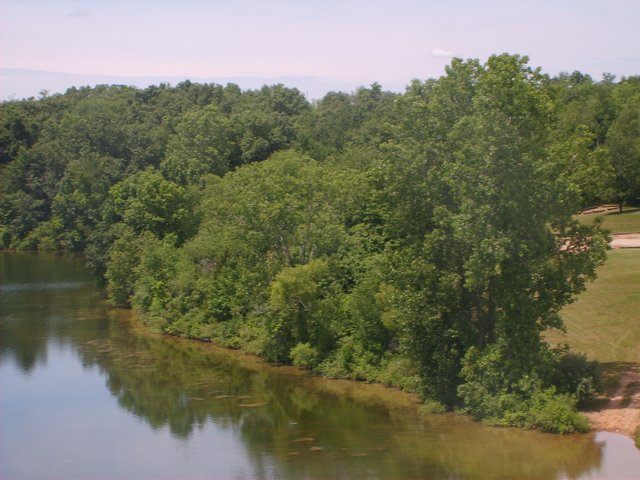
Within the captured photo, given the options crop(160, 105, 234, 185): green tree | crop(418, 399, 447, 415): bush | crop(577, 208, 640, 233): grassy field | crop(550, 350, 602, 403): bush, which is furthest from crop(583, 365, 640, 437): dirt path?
crop(160, 105, 234, 185): green tree

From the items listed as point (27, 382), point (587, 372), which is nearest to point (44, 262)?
point (27, 382)

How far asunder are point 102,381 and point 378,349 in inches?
531

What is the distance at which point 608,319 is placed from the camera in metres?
37.9

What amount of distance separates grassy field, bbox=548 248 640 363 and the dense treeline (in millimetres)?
2944

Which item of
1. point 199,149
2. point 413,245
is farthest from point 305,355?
point 199,149

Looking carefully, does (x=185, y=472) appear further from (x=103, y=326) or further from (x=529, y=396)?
(x=103, y=326)

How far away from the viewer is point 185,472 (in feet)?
89.1

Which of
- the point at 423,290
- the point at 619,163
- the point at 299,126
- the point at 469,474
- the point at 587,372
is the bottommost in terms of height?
the point at 469,474

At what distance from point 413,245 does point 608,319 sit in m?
11.3

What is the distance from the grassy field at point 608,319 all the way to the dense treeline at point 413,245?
116 inches

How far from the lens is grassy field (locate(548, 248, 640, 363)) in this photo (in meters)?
34.9

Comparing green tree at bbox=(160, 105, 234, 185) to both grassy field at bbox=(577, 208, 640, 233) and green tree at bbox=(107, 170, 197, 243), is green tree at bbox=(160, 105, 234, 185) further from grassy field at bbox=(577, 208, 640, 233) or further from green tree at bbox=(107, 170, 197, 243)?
grassy field at bbox=(577, 208, 640, 233)

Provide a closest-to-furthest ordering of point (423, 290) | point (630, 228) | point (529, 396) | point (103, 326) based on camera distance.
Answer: point (529, 396) → point (423, 290) → point (103, 326) → point (630, 228)

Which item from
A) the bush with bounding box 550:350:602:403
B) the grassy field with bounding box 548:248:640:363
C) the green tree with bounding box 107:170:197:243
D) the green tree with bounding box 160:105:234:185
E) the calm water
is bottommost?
the calm water
